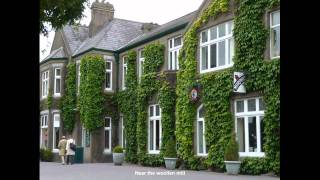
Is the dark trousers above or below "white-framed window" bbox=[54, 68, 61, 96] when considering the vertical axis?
below

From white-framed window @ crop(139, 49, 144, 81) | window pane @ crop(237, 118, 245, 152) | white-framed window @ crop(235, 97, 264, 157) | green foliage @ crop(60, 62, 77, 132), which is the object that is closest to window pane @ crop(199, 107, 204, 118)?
white-framed window @ crop(235, 97, 264, 157)

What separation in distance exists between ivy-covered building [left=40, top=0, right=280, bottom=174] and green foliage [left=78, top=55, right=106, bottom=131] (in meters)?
0.07

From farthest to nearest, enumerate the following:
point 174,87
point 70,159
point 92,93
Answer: point 92,93 → point 70,159 → point 174,87

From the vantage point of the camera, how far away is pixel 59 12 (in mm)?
7590

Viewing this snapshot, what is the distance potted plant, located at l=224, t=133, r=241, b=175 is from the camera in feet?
60.8

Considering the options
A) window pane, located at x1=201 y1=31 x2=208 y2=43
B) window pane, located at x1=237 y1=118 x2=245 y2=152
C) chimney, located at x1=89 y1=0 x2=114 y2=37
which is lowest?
window pane, located at x1=237 y1=118 x2=245 y2=152

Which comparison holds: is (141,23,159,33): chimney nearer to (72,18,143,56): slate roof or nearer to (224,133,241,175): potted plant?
(72,18,143,56): slate roof

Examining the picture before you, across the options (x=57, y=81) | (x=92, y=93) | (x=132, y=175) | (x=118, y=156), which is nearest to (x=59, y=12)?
(x=132, y=175)

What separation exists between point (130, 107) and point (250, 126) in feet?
38.2

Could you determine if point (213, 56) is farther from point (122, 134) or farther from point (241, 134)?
point (122, 134)
